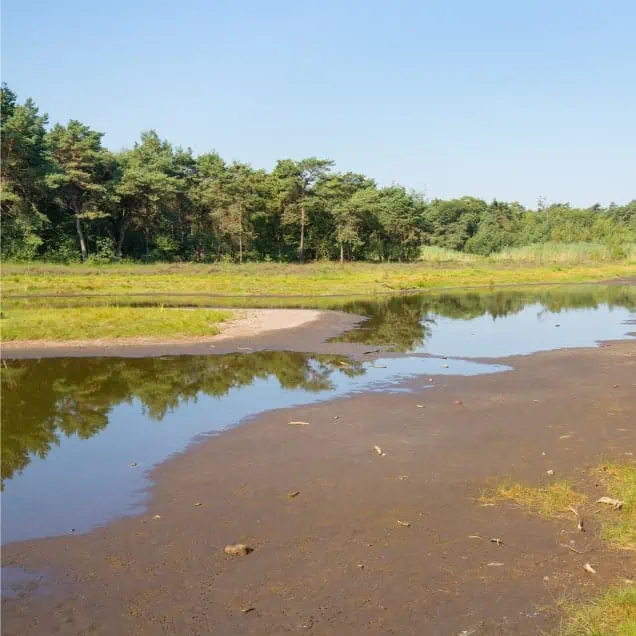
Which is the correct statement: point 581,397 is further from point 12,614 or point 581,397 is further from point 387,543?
point 12,614

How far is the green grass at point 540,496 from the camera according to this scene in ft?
A: 26.3

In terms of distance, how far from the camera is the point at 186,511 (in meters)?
8.29

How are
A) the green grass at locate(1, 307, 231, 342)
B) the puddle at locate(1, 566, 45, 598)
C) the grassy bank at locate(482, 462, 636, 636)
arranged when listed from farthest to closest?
the green grass at locate(1, 307, 231, 342), the puddle at locate(1, 566, 45, 598), the grassy bank at locate(482, 462, 636, 636)

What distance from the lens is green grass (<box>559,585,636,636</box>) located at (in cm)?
527

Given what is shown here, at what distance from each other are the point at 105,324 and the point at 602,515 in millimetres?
20912

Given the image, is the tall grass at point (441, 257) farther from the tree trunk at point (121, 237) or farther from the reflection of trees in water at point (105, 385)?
the reflection of trees in water at point (105, 385)

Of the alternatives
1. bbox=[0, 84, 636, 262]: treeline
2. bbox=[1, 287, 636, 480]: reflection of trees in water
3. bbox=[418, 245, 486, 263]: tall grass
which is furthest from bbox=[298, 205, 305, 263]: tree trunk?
bbox=[1, 287, 636, 480]: reflection of trees in water

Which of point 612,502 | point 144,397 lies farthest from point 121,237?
point 612,502

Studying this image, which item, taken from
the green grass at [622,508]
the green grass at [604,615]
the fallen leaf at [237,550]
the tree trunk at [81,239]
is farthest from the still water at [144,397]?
the tree trunk at [81,239]

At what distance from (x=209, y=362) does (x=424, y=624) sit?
14.5 m

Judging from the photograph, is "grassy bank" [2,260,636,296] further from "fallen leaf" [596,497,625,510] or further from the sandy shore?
"fallen leaf" [596,497,625,510]

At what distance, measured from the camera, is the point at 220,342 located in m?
22.9

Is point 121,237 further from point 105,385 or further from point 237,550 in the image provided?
point 237,550

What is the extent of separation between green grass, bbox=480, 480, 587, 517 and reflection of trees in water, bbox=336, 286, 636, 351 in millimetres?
13262
